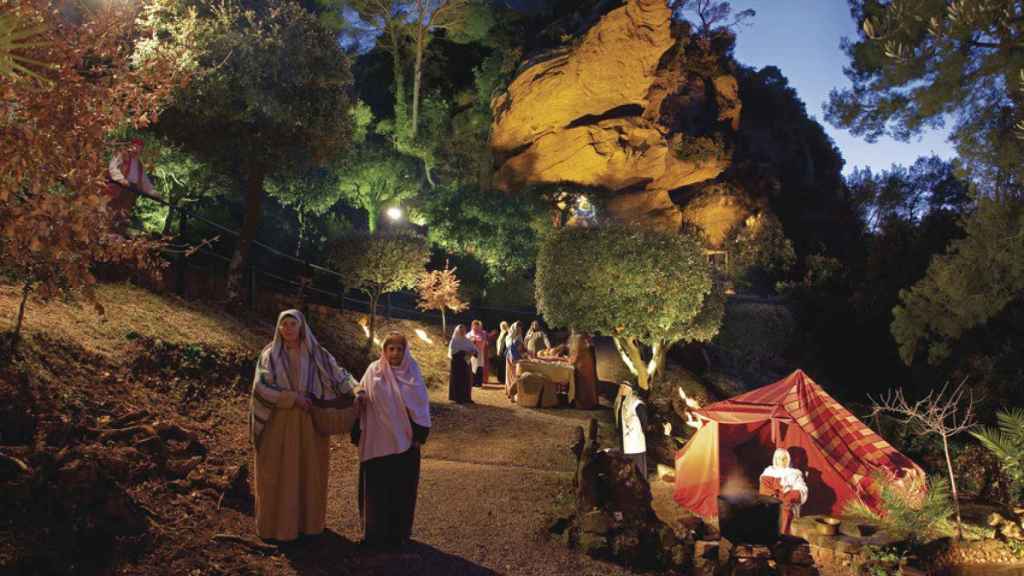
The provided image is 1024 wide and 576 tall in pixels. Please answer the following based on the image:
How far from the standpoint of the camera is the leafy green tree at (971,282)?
14164mm

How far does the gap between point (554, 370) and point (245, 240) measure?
7442 mm

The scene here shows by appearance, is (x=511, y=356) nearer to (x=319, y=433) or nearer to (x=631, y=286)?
(x=631, y=286)

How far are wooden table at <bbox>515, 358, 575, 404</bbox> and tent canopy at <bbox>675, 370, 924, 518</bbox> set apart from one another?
4428 millimetres

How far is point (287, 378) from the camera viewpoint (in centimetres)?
536

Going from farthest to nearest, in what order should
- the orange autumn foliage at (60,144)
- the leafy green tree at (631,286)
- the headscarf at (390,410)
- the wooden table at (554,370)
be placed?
the leafy green tree at (631,286) < the wooden table at (554,370) < the headscarf at (390,410) < the orange autumn foliage at (60,144)

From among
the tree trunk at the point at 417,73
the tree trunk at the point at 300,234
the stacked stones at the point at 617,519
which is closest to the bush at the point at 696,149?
the tree trunk at the point at 417,73

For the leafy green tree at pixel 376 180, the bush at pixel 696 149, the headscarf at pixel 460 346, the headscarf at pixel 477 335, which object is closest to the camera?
the headscarf at pixel 460 346

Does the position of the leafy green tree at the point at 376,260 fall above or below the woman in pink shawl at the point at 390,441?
above

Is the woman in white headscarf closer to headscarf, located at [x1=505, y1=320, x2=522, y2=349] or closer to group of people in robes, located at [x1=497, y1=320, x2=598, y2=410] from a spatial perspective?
group of people in robes, located at [x1=497, y1=320, x2=598, y2=410]

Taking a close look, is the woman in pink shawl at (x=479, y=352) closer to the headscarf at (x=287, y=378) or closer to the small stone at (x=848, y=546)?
the small stone at (x=848, y=546)

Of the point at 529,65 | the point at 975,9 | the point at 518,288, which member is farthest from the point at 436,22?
the point at 975,9

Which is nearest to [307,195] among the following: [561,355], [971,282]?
[561,355]

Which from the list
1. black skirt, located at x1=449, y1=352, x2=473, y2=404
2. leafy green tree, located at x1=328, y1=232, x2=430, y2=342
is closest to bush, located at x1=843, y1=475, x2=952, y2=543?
black skirt, located at x1=449, y1=352, x2=473, y2=404

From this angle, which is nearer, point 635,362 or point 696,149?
point 635,362
